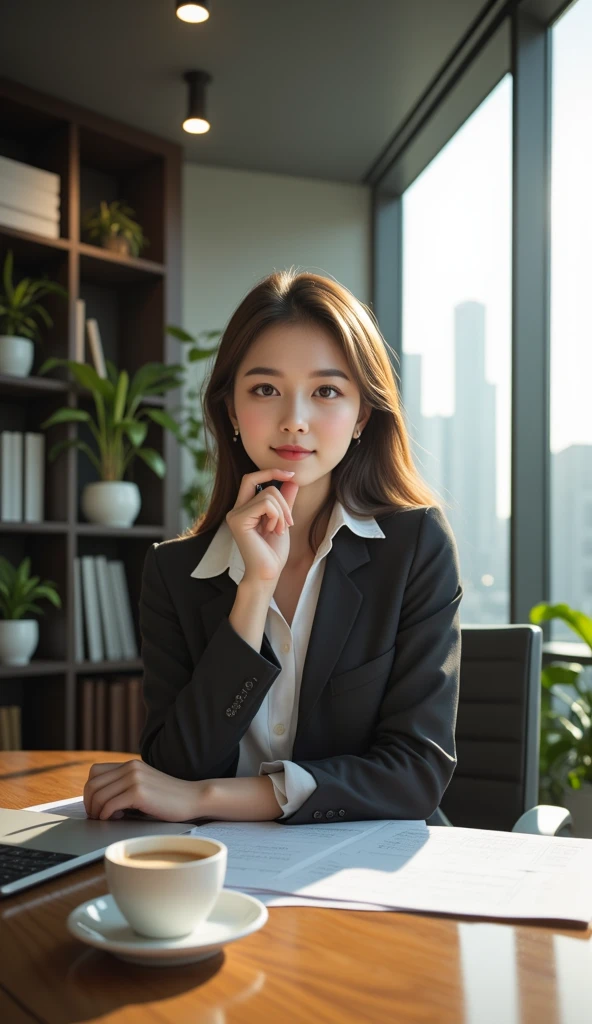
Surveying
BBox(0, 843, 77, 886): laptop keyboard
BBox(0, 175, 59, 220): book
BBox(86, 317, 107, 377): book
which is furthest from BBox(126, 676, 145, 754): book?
BBox(0, 843, 77, 886): laptop keyboard

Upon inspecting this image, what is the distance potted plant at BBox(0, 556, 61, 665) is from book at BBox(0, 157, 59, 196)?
1443 mm

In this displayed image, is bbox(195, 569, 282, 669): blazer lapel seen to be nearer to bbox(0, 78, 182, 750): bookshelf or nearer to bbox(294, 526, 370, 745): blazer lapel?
bbox(294, 526, 370, 745): blazer lapel

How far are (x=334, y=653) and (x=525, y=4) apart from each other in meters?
2.58

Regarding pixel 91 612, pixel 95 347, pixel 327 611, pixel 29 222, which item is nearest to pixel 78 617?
pixel 91 612

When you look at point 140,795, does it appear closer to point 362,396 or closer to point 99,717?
point 362,396

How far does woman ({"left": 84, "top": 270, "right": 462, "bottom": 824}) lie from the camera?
1.30 m

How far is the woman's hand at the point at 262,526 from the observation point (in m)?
1.41

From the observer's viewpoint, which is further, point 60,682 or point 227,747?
point 60,682

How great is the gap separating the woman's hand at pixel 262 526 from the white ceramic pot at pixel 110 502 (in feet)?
7.73

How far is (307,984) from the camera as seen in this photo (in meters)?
0.66

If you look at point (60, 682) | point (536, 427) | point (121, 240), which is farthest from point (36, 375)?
→ point (536, 427)

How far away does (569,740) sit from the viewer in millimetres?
2734

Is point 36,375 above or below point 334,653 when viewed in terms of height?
above

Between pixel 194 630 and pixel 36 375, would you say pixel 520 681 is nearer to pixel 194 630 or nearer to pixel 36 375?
pixel 194 630
